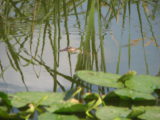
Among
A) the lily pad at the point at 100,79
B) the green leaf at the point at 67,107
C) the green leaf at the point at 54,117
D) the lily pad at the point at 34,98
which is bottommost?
the green leaf at the point at 54,117

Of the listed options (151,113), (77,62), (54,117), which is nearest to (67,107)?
(54,117)

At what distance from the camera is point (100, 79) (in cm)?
111

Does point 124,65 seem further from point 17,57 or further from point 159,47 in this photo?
point 17,57

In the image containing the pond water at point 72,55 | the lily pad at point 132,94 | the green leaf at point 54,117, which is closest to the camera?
the green leaf at point 54,117

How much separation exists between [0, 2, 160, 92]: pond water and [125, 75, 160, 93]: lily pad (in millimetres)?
148

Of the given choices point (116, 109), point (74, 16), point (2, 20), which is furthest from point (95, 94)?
point (74, 16)

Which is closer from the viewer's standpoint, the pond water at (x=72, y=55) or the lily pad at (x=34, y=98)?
the lily pad at (x=34, y=98)

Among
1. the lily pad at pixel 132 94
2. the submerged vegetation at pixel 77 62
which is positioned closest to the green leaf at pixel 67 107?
the submerged vegetation at pixel 77 62

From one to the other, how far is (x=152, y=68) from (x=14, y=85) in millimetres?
494

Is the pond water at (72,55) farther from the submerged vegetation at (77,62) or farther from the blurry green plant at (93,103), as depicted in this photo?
the blurry green plant at (93,103)

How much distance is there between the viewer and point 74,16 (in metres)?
2.04

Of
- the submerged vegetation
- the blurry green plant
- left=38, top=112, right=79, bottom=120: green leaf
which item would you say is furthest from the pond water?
left=38, top=112, right=79, bottom=120: green leaf

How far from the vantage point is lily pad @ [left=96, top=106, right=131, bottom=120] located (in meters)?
0.91

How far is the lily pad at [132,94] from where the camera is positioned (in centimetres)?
104
